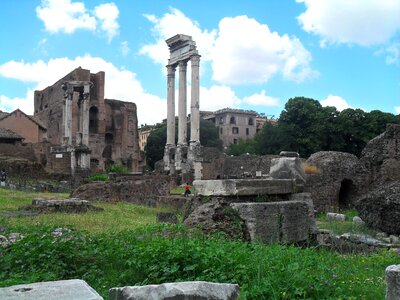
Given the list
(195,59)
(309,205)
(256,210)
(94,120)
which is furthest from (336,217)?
(94,120)

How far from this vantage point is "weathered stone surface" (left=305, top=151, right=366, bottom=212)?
1393cm

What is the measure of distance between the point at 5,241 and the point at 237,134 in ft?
275

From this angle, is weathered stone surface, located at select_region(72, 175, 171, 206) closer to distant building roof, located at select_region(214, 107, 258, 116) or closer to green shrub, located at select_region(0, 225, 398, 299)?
green shrub, located at select_region(0, 225, 398, 299)

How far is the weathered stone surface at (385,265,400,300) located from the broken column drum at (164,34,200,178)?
120 ft

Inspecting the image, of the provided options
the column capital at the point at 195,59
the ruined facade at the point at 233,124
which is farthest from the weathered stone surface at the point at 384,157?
the ruined facade at the point at 233,124

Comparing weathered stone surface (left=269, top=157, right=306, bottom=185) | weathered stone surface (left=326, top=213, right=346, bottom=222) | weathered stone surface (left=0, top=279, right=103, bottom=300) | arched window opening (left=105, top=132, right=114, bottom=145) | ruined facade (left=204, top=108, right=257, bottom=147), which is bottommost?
weathered stone surface (left=326, top=213, right=346, bottom=222)

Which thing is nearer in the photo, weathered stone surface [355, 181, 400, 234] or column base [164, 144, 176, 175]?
weathered stone surface [355, 181, 400, 234]

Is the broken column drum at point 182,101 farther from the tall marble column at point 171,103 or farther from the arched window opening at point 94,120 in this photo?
the arched window opening at point 94,120

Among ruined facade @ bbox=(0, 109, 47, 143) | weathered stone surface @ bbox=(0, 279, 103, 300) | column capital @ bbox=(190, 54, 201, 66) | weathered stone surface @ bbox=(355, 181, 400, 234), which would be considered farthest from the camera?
ruined facade @ bbox=(0, 109, 47, 143)

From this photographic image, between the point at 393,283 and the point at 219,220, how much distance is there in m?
3.27

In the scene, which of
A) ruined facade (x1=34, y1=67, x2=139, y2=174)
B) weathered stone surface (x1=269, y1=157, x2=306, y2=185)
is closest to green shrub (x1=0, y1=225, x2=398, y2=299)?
weathered stone surface (x1=269, y1=157, x2=306, y2=185)

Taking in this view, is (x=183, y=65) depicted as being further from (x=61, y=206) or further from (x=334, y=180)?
(x=61, y=206)

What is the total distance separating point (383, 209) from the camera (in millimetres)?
9039

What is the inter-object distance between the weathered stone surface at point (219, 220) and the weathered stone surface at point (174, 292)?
2.83 meters
